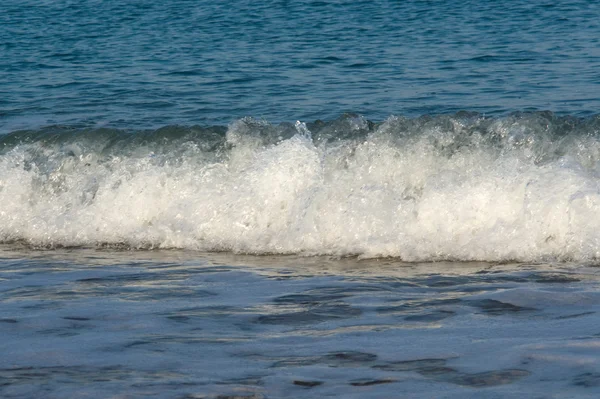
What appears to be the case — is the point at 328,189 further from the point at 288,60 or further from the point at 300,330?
the point at 288,60

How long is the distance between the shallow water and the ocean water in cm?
2

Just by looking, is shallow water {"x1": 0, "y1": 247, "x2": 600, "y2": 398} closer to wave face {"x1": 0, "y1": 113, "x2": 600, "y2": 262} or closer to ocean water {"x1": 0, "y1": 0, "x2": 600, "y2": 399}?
ocean water {"x1": 0, "y1": 0, "x2": 600, "y2": 399}

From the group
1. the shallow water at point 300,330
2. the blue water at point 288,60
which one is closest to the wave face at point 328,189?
the shallow water at point 300,330

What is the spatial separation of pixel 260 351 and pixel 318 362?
0.32m

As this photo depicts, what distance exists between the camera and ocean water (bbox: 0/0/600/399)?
15.3 feet

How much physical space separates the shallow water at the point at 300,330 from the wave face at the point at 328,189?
1.64 feet

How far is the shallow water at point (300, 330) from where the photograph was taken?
4359 millimetres

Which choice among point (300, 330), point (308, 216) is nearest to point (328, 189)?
point (308, 216)

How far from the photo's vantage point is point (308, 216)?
7934 millimetres

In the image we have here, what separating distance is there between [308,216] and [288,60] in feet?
22.3

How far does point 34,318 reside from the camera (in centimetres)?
554

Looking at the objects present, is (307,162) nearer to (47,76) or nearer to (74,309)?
(74,309)

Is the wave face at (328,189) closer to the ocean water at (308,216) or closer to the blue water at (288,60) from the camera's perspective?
the ocean water at (308,216)

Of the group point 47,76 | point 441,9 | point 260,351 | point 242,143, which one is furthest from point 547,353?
point 441,9
